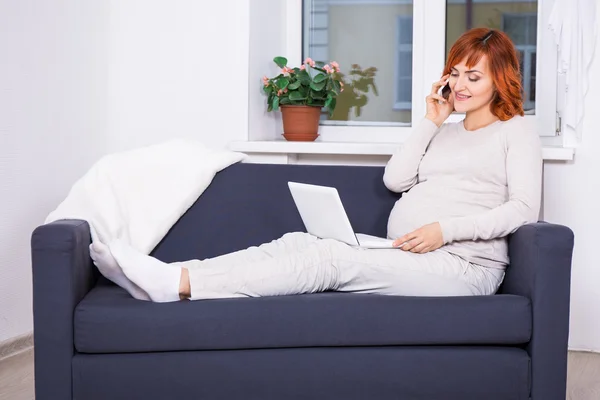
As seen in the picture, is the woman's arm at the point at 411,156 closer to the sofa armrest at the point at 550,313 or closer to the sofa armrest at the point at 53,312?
the sofa armrest at the point at 550,313

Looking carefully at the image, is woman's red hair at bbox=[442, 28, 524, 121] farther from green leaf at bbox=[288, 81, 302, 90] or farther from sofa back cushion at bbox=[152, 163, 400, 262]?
green leaf at bbox=[288, 81, 302, 90]

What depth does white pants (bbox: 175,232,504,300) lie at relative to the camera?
2.20m

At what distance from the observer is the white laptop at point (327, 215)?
7.52 ft

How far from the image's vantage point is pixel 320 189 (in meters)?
2.30

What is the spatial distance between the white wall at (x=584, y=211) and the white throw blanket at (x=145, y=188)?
50.1 inches

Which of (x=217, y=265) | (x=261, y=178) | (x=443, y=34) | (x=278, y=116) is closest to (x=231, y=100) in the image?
(x=278, y=116)

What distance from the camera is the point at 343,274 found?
228 centimetres

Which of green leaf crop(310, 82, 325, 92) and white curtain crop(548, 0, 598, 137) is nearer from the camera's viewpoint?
white curtain crop(548, 0, 598, 137)

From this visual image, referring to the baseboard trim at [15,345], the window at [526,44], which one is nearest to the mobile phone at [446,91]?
the window at [526,44]

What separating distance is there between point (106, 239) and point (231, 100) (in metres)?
1.08

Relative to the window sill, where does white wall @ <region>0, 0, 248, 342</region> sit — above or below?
above

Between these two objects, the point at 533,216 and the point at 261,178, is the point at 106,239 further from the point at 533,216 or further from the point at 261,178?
the point at 533,216

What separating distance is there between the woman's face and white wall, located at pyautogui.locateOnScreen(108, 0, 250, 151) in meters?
1.09

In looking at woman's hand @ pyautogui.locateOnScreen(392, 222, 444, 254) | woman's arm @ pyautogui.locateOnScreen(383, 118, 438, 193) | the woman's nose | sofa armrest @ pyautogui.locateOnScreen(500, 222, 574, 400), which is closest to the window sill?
woman's arm @ pyautogui.locateOnScreen(383, 118, 438, 193)
